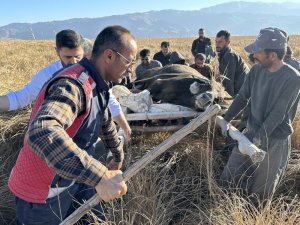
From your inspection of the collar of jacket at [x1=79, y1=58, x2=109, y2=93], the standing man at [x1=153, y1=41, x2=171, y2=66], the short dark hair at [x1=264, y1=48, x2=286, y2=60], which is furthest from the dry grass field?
the standing man at [x1=153, y1=41, x2=171, y2=66]

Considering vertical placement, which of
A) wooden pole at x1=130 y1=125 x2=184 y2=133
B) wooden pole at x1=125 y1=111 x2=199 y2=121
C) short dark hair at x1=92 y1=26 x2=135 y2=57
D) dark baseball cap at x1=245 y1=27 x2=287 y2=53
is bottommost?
wooden pole at x1=130 y1=125 x2=184 y2=133

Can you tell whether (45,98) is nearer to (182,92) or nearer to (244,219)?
(244,219)

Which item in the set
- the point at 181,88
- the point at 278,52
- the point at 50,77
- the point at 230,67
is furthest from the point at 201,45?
the point at 50,77

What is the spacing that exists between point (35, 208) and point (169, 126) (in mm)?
2140

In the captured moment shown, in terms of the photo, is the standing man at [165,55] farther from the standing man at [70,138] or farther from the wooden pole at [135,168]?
the wooden pole at [135,168]

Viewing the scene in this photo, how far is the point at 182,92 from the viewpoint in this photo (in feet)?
16.3

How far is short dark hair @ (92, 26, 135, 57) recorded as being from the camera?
2045 millimetres

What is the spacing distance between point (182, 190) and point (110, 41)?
197 cm

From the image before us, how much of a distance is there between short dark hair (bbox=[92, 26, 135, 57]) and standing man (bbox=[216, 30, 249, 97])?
3.68 meters

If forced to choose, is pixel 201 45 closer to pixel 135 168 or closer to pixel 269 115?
pixel 269 115

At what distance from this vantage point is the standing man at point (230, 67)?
570 centimetres

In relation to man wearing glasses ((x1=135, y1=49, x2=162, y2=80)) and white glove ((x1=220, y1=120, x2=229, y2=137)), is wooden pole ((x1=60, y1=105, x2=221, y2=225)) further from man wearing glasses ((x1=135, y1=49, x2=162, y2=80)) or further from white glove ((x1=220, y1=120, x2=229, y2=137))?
man wearing glasses ((x1=135, y1=49, x2=162, y2=80))

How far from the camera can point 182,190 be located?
3.59 m

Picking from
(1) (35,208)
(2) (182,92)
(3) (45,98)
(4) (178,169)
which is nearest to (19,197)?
(1) (35,208)
